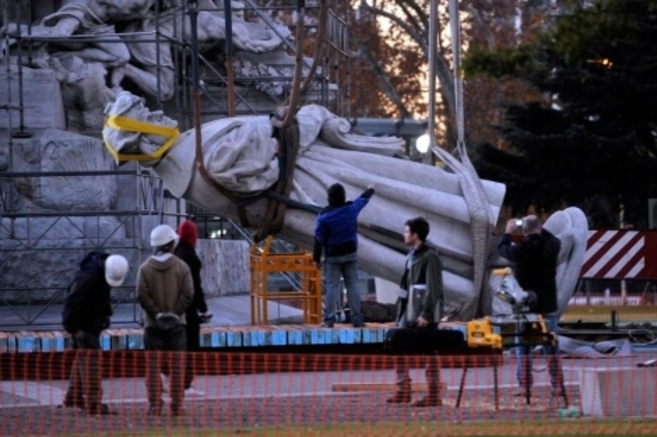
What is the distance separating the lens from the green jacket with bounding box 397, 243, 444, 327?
54.8 feet

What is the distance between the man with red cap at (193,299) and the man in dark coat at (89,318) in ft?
2.63

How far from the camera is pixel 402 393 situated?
16750mm

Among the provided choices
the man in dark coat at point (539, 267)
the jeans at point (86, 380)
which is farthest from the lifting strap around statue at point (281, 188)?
the jeans at point (86, 380)

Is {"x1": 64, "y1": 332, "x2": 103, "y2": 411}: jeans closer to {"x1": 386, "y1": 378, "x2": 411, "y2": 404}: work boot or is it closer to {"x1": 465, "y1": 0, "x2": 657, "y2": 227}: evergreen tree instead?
{"x1": 386, "y1": 378, "x2": 411, "y2": 404}: work boot

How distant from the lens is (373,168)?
22.3 m

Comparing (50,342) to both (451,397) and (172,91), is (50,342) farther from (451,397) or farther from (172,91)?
(172,91)

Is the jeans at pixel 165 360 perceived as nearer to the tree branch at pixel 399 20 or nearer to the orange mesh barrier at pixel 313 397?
the orange mesh barrier at pixel 313 397

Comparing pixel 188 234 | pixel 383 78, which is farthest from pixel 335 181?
pixel 383 78

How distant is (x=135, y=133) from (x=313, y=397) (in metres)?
4.79

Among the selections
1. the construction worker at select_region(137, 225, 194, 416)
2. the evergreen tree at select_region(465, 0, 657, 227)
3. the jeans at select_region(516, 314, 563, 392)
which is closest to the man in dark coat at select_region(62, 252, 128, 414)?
the construction worker at select_region(137, 225, 194, 416)

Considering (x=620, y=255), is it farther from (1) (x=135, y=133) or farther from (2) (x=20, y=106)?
(2) (x=20, y=106)

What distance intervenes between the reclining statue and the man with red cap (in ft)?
10.2

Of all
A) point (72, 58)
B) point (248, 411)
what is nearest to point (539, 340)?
point (248, 411)

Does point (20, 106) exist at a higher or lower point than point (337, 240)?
higher
